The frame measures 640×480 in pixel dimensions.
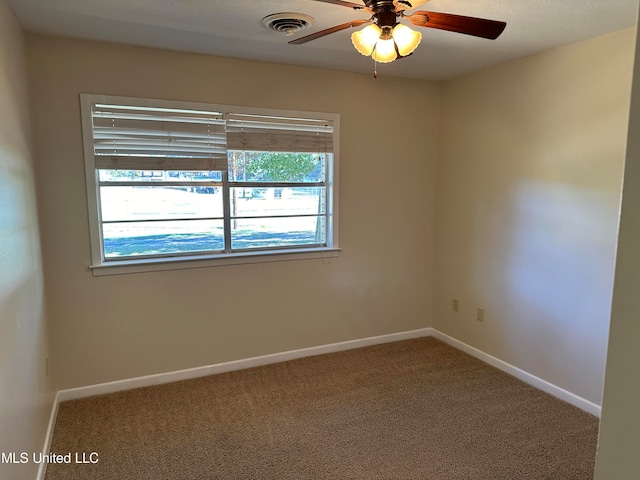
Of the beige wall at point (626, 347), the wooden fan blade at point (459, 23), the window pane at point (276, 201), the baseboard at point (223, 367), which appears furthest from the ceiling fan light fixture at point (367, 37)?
the baseboard at point (223, 367)

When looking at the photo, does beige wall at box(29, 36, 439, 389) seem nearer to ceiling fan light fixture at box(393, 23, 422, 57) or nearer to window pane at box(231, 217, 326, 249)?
A: window pane at box(231, 217, 326, 249)

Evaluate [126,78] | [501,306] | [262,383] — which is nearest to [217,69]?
[126,78]

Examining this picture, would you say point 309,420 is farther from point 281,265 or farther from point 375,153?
point 375,153

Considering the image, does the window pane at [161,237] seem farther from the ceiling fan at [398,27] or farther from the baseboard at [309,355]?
the ceiling fan at [398,27]

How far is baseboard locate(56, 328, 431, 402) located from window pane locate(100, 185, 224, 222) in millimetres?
1173

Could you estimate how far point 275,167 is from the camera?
3389 millimetres

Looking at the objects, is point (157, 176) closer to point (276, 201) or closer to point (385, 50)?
point (276, 201)

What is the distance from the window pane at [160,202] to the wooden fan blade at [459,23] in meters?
1.95

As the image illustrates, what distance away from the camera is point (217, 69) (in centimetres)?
304

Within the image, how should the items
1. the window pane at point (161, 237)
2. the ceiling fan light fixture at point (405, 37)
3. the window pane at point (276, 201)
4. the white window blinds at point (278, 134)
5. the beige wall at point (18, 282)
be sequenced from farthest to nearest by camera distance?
the window pane at point (276, 201) → the white window blinds at point (278, 134) → the window pane at point (161, 237) → the ceiling fan light fixture at point (405, 37) → the beige wall at point (18, 282)

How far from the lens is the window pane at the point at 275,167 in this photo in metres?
3.26

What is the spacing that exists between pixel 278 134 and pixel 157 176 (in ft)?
3.15

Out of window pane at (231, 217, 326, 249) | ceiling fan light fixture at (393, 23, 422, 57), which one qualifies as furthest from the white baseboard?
ceiling fan light fixture at (393, 23, 422, 57)

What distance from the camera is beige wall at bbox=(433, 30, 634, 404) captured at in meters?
2.61
